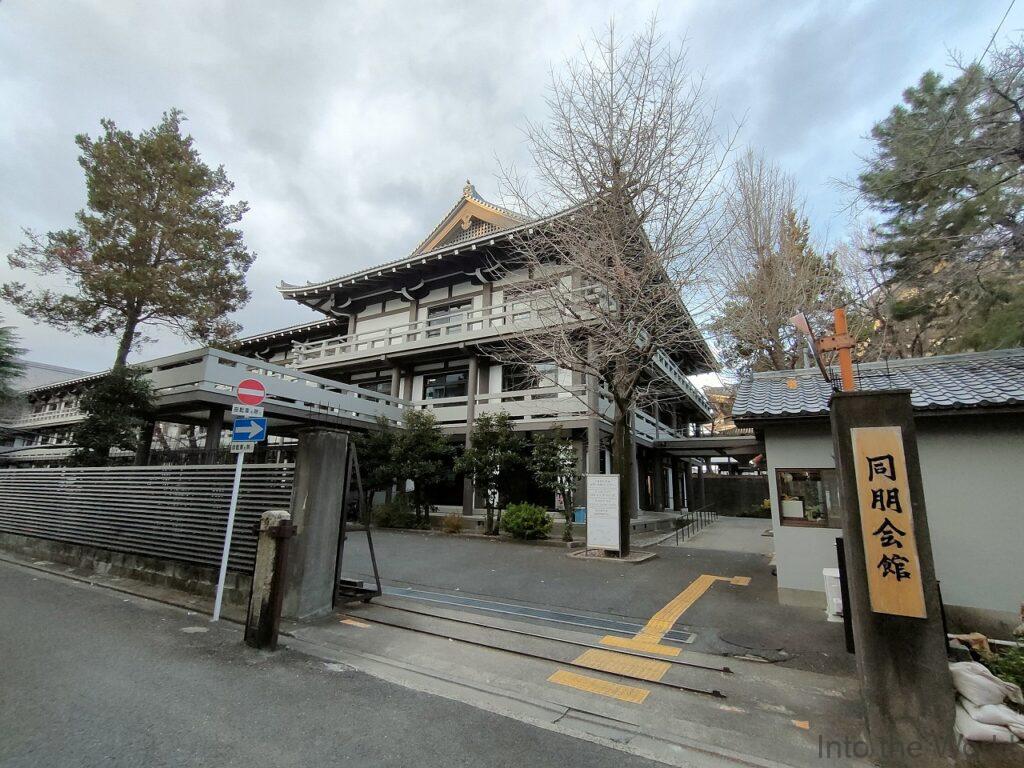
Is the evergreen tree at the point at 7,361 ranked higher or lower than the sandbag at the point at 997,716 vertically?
higher

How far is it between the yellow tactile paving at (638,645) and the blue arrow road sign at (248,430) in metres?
4.80

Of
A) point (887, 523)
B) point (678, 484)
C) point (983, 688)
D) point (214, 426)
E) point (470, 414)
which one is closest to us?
point (983, 688)

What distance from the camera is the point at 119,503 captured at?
312 inches

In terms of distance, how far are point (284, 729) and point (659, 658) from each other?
332 centimetres

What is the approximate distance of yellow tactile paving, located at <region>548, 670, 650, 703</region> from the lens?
3.72 metres

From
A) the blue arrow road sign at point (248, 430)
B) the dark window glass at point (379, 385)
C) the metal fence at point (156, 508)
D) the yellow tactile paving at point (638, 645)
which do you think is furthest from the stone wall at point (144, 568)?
the dark window glass at point (379, 385)

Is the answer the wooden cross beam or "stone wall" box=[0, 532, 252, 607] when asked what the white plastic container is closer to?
the wooden cross beam

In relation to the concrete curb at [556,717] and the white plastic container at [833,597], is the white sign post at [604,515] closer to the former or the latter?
the white plastic container at [833,597]

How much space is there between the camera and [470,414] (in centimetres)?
1611

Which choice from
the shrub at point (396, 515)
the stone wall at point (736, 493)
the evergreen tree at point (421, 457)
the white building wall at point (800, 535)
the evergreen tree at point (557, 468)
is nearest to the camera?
the white building wall at point (800, 535)

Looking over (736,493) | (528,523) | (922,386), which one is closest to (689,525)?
(528,523)

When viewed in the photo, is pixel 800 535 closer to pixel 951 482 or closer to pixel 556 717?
pixel 951 482

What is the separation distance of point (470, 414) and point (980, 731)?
1409 centimetres

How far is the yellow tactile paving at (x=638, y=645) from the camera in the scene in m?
4.73
